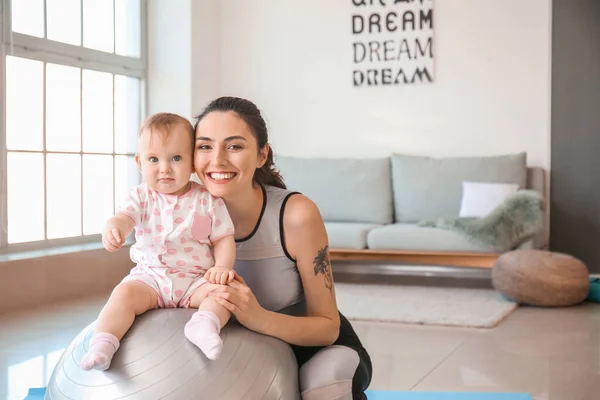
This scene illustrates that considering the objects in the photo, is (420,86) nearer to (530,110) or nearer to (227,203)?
(530,110)

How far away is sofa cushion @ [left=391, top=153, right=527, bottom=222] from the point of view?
5312 mm

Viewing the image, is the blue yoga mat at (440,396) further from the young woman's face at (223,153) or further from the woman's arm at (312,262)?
the young woman's face at (223,153)

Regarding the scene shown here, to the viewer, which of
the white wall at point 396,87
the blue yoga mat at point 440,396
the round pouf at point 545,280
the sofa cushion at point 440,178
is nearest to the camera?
the blue yoga mat at point 440,396

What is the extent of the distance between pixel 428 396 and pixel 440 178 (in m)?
2.99

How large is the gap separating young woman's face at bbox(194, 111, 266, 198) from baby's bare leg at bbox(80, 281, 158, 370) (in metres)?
0.31

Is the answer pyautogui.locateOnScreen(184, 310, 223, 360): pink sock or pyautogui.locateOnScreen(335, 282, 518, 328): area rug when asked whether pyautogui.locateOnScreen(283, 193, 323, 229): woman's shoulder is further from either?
pyautogui.locateOnScreen(335, 282, 518, 328): area rug

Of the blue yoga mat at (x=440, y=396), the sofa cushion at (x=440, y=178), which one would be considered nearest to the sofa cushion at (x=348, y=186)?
the sofa cushion at (x=440, y=178)

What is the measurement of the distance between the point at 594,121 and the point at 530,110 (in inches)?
18.6

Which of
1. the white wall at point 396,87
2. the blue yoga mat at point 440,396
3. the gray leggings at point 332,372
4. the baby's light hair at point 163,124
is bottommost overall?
the blue yoga mat at point 440,396

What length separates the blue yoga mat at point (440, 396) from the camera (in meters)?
2.62

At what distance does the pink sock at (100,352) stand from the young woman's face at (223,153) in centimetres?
46

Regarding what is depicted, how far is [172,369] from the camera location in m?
1.43

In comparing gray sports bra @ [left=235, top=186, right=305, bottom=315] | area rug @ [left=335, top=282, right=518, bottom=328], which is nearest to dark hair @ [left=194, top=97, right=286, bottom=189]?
gray sports bra @ [left=235, top=186, right=305, bottom=315]

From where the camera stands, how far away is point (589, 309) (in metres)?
4.29
